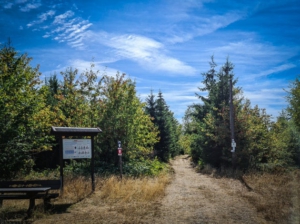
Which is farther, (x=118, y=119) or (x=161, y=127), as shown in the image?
(x=161, y=127)

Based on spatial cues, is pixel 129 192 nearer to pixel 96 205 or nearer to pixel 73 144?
pixel 96 205

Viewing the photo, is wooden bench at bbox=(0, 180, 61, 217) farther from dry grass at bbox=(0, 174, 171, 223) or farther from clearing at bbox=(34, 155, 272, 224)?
clearing at bbox=(34, 155, 272, 224)

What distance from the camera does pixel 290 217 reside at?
5.96m

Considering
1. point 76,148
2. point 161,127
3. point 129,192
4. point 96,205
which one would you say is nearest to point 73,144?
point 76,148

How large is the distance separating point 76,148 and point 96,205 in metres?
2.85

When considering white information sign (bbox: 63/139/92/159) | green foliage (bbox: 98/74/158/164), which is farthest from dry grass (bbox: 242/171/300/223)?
green foliage (bbox: 98/74/158/164)

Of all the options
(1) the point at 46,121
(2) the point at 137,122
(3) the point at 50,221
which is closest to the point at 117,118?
(2) the point at 137,122

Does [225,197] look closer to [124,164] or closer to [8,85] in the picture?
[124,164]

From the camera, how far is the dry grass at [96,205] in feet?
20.9

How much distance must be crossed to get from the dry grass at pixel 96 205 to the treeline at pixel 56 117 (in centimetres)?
442

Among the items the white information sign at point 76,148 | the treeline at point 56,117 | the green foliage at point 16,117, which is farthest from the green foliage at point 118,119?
the white information sign at point 76,148

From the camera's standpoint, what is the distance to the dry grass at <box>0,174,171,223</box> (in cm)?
637

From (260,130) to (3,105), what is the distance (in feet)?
55.2

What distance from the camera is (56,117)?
17125mm
